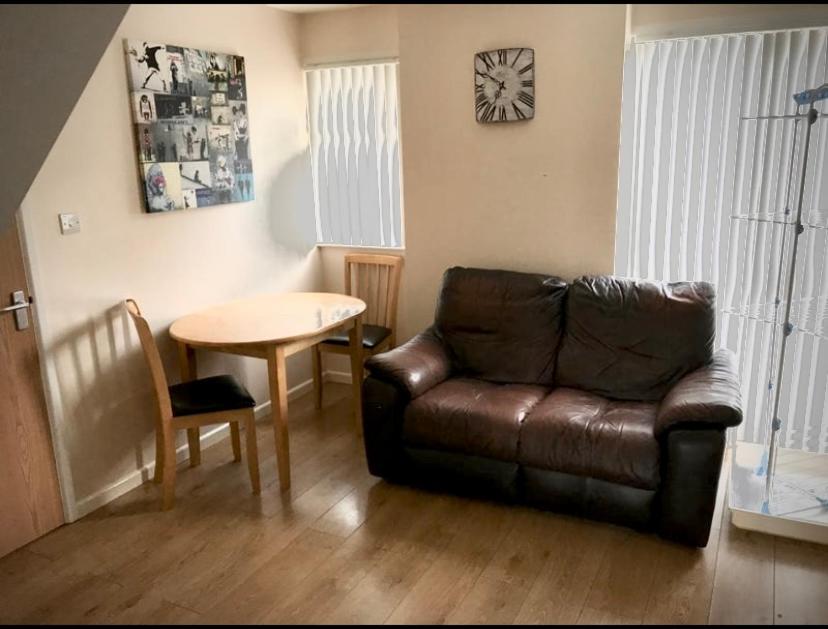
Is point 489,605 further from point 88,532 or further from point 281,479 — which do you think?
point 88,532

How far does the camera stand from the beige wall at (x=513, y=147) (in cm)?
347

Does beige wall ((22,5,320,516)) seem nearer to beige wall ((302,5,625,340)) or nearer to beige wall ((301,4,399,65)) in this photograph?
beige wall ((301,4,399,65))

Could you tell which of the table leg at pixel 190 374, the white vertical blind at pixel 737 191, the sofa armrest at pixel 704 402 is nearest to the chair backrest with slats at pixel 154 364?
the table leg at pixel 190 374

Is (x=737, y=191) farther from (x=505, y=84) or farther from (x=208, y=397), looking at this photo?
(x=208, y=397)

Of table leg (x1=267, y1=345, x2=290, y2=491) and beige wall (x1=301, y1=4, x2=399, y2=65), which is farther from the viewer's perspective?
beige wall (x1=301, y1=4, x2=399, y2=65)

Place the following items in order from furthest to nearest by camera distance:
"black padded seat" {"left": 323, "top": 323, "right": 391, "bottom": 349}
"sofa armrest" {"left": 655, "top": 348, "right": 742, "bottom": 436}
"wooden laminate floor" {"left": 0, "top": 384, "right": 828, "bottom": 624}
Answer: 1. "black padded seat" {"left": 323, "top": 323, "right": 391, "bottom": 349}
2. "sofa armrest" {"left": 655, "top": 348, "right": 742, "bottom": 436}
3. "wooden laminate floor" {"left": 0, "top": 384, "right": 828, "bottom": 624}

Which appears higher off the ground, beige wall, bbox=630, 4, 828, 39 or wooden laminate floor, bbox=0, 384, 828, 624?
beige wall, bbox=630, 4, 828, 39

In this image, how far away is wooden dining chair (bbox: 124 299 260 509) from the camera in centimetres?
311

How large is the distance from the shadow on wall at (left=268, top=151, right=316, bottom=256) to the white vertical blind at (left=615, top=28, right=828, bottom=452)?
2097mm

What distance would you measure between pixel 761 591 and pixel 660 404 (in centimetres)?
86

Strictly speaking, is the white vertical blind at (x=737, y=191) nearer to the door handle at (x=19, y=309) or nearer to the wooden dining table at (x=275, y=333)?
the wooden dining table at (x=275, y=333)

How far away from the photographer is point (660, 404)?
122 inches

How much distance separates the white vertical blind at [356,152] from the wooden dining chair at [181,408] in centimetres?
163

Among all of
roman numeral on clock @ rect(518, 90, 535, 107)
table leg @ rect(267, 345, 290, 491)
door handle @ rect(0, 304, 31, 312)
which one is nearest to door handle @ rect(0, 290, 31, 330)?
door handle @ rect(0, 304, 31, 312)
